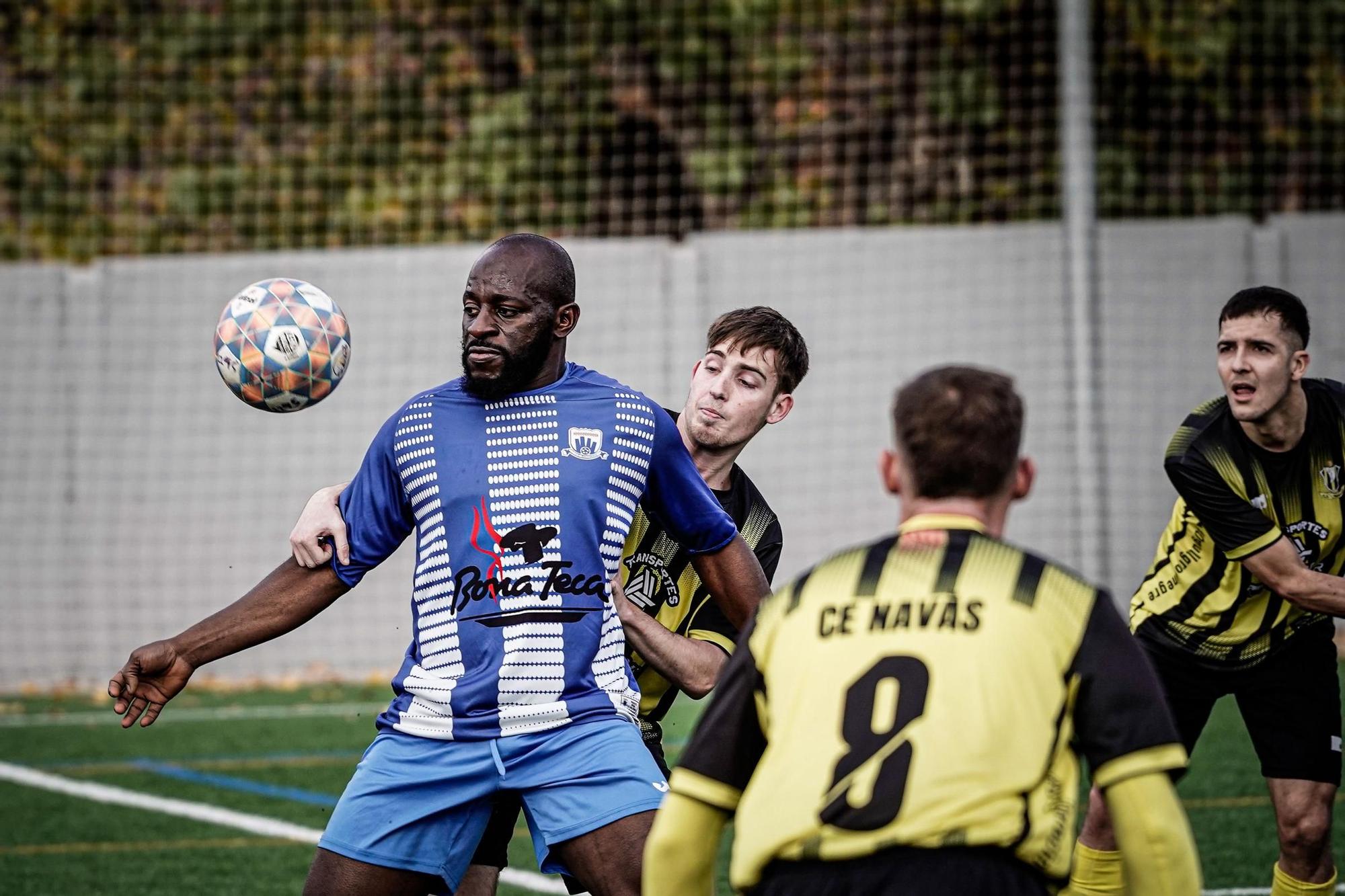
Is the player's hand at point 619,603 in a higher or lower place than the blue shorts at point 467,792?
higher

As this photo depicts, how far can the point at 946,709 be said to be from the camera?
2678mm

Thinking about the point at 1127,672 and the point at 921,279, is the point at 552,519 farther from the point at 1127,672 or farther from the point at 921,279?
the point at 921,279

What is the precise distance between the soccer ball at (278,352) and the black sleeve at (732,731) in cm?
222

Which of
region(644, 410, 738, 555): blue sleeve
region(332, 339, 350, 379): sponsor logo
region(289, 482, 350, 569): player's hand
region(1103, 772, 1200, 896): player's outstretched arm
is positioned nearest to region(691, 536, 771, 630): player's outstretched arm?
region(644, 410, 738, 555): blue sleeve

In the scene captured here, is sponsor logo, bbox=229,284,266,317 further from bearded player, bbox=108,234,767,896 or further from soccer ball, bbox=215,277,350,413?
bearded player, bbox=108,234,767,896

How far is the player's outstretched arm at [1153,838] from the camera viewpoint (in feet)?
8.59

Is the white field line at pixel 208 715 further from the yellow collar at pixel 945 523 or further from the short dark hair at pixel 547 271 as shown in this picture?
the yellow collar at pixel 945 523

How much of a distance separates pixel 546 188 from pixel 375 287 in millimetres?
2275

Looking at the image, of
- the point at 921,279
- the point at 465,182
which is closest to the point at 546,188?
the point at 465,182

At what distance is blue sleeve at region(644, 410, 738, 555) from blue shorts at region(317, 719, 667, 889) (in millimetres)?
618

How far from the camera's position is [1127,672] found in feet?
8.87

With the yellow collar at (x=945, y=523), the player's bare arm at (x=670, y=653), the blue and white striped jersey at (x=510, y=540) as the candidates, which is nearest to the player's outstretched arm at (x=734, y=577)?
the player's bare arm at (x=670, y=653)

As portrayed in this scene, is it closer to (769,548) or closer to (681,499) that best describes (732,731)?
(681,499)

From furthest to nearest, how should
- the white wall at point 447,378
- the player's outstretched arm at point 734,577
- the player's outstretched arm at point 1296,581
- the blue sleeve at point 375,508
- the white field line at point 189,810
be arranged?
the white wall at point 447,378, the white field line at point 189,810, the player's outstretched arm at point 1296,581, the player's outstretched arm at point 734,577, the blue sleeve at point 375,508
